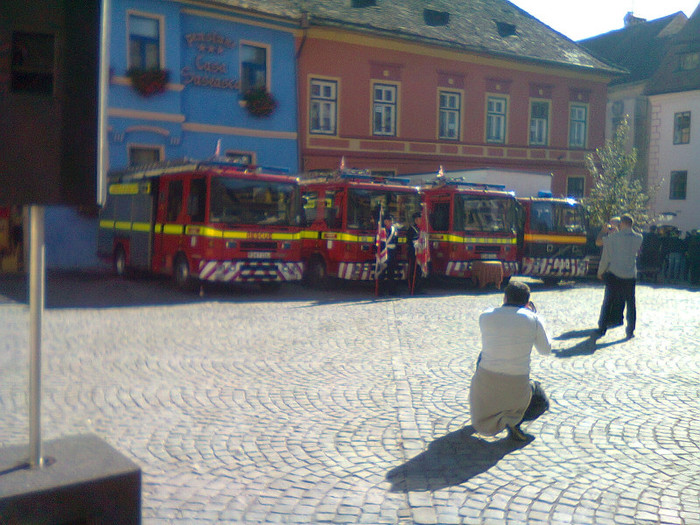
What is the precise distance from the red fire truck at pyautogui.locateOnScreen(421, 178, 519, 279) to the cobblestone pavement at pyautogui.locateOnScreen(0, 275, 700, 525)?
6.23m

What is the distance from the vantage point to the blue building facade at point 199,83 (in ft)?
70.1

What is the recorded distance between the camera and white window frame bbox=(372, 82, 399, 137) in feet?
89.6

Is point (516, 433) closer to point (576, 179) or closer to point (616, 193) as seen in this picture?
point (616, 193)

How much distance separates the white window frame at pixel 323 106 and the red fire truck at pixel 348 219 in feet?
25.3

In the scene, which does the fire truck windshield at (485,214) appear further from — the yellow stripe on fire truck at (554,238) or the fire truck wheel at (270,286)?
the fire truck wheel at (270,286)

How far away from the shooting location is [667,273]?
2386 centimetres

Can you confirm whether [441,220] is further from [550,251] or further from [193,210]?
[193,210]

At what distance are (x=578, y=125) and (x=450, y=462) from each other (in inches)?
1201

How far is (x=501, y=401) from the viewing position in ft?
19.2

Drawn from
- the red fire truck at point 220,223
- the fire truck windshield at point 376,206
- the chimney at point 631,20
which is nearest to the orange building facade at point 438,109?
the fire truck windshield at point 376,206

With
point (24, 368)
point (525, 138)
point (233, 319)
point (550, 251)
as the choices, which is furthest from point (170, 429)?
point (525, 138)

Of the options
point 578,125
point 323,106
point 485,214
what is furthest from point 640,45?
point 485,214

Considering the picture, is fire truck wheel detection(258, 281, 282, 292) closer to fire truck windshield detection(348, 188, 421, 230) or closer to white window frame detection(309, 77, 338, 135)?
fire truck windshield detection(348, 188, 421, 230)

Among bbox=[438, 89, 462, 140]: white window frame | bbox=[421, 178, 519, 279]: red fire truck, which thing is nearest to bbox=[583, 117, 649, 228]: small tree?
bbox=[438, 89, 462, 140]: white window frame
